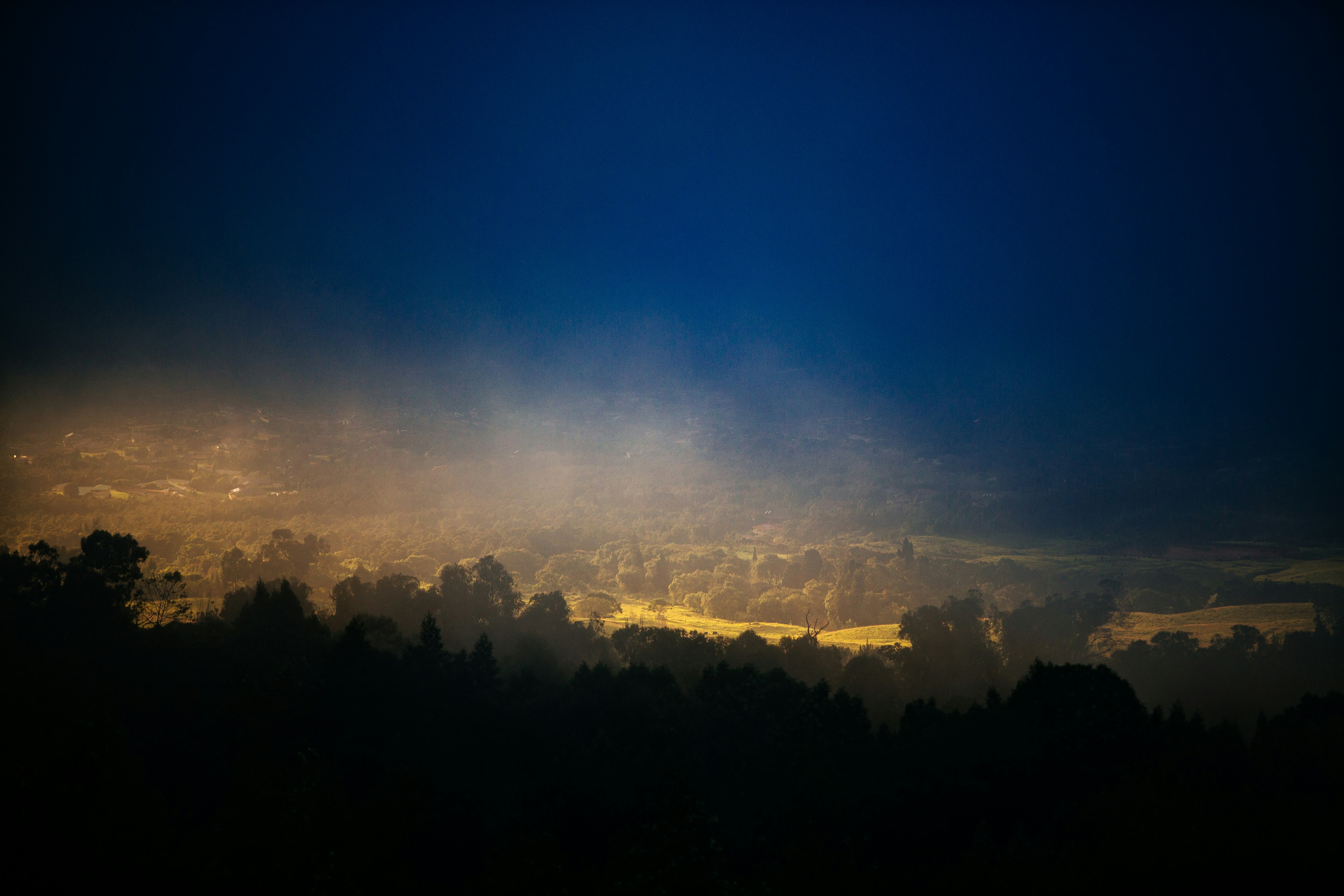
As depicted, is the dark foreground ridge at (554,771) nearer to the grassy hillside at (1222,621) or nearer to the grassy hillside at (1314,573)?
the grassy hillside at (1222,621)

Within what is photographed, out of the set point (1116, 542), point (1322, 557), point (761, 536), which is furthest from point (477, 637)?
point (1116, 542)

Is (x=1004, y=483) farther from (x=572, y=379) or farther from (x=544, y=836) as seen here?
(x=544, y=836)

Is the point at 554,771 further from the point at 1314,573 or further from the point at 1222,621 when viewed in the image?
the point at 1314,573

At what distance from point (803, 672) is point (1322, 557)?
290 ft

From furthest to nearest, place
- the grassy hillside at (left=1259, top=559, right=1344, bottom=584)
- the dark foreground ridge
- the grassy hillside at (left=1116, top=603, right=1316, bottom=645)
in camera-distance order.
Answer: the grassy hillside at (left=1259, top=559, right=1344, bottom=584), the grassy hillside at (left=1116, top=603, right=1316, bottom=645), the dark foreground ridge

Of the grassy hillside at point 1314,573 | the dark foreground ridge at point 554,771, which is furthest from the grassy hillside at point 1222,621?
the dark foreground ridge at point 554,771

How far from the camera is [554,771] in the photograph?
17.4 metres

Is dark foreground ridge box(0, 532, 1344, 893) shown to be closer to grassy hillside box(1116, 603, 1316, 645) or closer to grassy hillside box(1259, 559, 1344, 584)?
grassy hillside box(1116, 603, 1316, 645)

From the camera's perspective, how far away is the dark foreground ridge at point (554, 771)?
12406 millimetres

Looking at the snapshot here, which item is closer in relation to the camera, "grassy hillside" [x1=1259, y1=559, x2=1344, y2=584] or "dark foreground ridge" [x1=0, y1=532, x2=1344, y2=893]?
"dark foreground ridge" [x1=0, y1=532, x2=1344, y2=893]

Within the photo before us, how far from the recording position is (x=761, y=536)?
4277 inches

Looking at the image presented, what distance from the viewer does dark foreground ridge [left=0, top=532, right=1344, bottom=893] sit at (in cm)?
1241

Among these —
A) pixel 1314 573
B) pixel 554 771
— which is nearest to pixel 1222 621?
pixel 1314 573

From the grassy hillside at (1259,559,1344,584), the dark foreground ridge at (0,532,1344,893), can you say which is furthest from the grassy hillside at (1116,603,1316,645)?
the dark foreground ridge at (0,532,1344,893)
